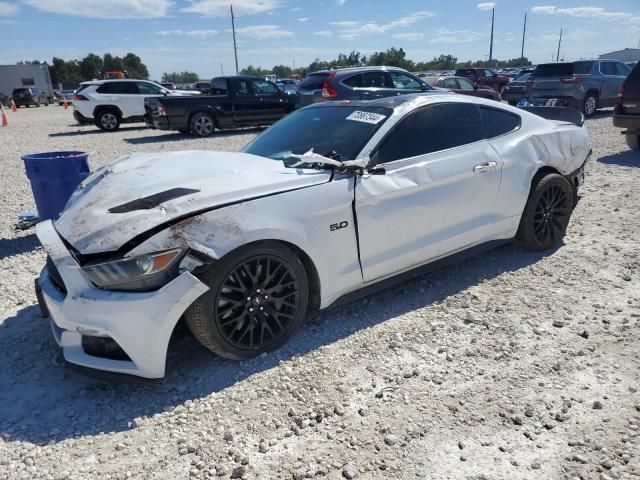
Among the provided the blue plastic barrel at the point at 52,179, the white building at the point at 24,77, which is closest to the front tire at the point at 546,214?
the blue plastic barrel at the point at 52,179

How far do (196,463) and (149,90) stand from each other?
1619cm

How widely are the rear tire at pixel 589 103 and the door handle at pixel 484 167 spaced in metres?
12.2

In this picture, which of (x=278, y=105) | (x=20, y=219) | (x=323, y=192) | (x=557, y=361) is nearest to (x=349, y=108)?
(x=323, y=192)

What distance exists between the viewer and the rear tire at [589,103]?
13.8m

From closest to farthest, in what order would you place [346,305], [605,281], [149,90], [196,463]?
1. [196,463]
2. [346,305]
3. [605,281]
4. [149,90]

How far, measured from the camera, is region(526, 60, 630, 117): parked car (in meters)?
13.5

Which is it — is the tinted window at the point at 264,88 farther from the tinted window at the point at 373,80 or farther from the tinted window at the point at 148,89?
the tinted window at the point at 148,89

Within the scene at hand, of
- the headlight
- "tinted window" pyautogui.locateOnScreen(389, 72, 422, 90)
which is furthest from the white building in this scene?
the headlight

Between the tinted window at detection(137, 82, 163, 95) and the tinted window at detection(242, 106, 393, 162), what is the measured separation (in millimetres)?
13818

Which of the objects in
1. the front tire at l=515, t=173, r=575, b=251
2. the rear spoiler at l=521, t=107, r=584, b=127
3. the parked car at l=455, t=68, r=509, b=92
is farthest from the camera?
the parked car at l=455, t=68, r=509, b=92

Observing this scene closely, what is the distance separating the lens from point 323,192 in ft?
9.80

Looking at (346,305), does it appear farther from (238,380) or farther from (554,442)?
(554,442)

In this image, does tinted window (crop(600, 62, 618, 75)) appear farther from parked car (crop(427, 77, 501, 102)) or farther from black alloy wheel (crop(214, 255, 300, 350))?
black alloy wheel (crop(214, 255, 300, 350))

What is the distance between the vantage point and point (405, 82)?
11.9 m
